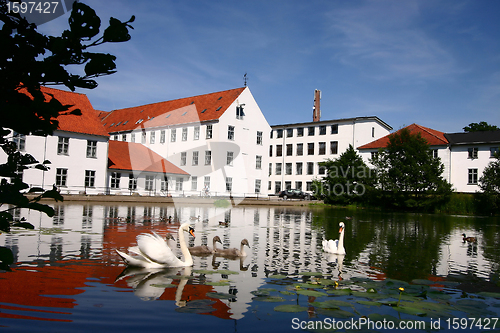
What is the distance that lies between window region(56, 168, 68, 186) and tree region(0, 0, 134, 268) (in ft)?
135

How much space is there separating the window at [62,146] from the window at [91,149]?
2200 millimetres

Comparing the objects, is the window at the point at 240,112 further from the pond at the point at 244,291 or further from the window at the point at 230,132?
the pond at the point at 244,291

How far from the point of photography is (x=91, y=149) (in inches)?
1705

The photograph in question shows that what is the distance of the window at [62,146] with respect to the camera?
40969mm

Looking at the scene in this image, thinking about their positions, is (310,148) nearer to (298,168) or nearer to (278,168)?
(298,168)

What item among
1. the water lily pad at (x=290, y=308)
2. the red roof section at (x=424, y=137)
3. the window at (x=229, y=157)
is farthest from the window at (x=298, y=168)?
the water lily pad at (x=290, y=308)

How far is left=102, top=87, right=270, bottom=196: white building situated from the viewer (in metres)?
54.5

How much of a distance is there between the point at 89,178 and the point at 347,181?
3580cm

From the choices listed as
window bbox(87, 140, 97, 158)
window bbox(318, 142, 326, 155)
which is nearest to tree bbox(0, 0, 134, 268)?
window bbox(87, 140, 97, 158)

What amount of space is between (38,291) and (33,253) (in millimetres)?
4055

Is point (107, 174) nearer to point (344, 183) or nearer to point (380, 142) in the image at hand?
point (344, 183)

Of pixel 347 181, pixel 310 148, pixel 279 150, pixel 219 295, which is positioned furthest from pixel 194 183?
pixel 219 295

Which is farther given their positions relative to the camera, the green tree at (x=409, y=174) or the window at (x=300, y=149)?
the window at (x=300, y=149)

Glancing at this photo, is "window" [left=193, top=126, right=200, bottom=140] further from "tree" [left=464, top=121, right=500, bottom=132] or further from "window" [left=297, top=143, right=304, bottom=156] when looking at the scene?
"tree" [left=464, top=121, right=500, bottom=132]
